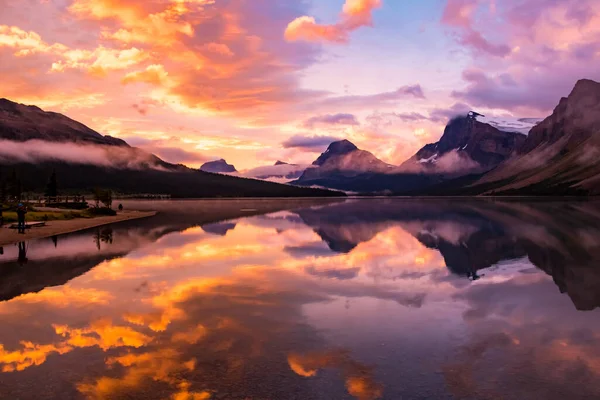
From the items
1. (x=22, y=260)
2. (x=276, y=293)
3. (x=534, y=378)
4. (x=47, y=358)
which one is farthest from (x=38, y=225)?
(x=534, y=378)

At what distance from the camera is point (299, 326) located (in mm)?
23156

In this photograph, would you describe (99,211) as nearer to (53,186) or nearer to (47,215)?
(47,215)

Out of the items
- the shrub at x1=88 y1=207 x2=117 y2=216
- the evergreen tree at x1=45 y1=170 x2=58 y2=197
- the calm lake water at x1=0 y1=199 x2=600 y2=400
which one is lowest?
the calm lake water at x1=0 y1=199 x2=600 y2=400

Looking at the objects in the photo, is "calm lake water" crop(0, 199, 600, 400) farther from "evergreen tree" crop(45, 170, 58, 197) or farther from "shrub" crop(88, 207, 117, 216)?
"evergreen tree" crop(45, 170, 58, 197)

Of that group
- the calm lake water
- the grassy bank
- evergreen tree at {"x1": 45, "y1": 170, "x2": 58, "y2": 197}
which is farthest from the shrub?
the calm lake water

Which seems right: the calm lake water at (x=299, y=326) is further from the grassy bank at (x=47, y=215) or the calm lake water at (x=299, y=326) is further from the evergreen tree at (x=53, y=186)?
the evergreen tree at (x=53, y=186)

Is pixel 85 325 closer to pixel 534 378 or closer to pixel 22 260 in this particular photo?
pixel 534 378

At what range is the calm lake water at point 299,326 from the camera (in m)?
16.1

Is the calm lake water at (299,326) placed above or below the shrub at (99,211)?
below

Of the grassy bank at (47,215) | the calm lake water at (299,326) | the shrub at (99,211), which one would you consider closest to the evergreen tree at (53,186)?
the shrub at (99,211)

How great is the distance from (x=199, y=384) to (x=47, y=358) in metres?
6.86

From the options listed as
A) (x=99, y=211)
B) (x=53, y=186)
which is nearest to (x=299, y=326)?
(x=99, y=211)

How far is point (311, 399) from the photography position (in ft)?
48.7

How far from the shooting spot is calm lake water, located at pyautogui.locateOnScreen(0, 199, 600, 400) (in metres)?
16.1
